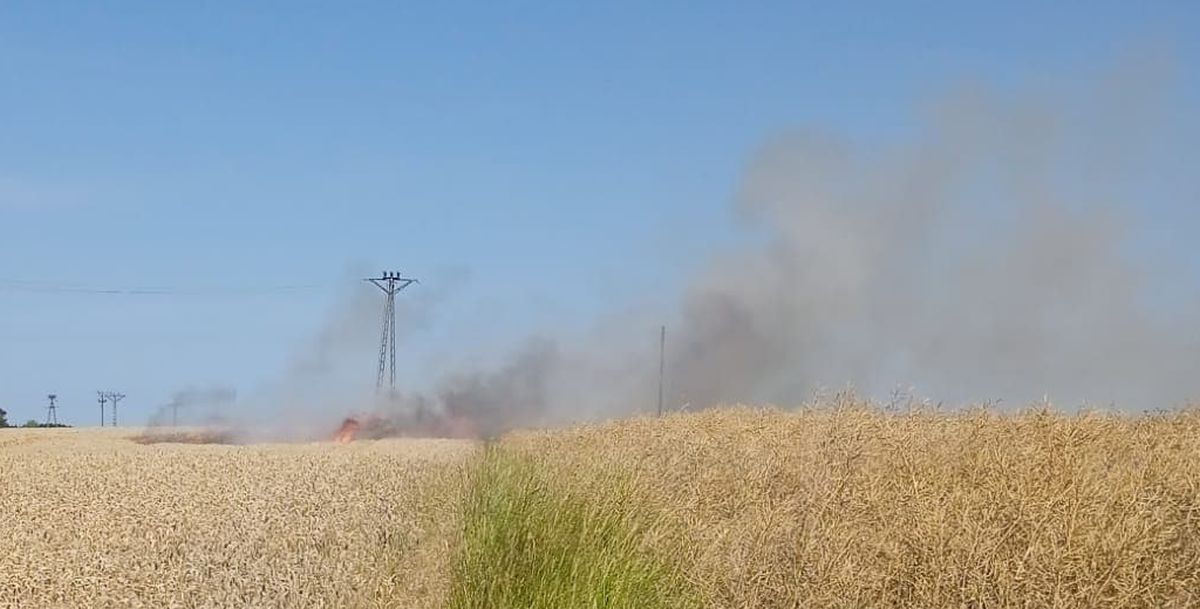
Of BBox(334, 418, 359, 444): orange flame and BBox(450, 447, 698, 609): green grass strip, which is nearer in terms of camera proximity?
BBox(450, 447, 698, 609): green grass strip

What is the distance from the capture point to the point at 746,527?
10711 mm

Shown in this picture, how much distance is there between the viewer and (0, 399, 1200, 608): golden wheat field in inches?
380

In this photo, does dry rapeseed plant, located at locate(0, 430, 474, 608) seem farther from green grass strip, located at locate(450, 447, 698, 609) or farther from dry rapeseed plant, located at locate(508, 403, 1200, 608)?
dry rapeseed plant, located at locate(508, 403, 1200, 608)

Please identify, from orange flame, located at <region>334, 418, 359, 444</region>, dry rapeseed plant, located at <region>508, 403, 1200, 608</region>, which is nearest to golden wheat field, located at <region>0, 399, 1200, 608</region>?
dry rapeseed plant, located at <region>508, 403, 1200, 608</region>

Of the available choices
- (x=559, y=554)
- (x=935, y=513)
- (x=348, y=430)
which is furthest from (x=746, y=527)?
(x=348, y=430)

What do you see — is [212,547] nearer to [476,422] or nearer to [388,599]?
[388,599]

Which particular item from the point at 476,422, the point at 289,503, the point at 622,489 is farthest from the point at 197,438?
the point at 622,489

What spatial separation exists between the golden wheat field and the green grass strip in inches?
1.5

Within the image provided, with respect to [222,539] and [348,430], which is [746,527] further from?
[348,430]

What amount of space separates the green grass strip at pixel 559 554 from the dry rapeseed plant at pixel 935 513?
392mm

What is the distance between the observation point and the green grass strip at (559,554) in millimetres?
9203

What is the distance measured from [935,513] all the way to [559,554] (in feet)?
9.70

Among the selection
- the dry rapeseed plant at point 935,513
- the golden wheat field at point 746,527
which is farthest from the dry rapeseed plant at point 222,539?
the dry rapeseed plant at point 935,513

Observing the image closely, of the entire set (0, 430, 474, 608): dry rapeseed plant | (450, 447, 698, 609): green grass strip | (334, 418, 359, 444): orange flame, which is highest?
(450, 447, 698, 609): green grass strip
